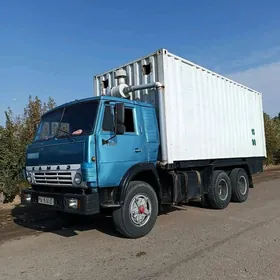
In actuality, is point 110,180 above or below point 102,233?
above

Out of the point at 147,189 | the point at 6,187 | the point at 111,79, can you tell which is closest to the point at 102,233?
the point at 147,189

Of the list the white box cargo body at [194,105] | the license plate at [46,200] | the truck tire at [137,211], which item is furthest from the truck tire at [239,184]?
the license plate at [46,200]

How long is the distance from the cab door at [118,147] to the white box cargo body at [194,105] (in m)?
0.76

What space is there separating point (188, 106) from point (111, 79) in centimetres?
212

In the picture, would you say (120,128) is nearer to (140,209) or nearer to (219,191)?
(140,209)

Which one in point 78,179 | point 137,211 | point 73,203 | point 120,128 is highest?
point 120,128

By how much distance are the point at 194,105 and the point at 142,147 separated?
7.14ft

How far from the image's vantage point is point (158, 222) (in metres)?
6.80

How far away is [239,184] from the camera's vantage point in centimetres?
907

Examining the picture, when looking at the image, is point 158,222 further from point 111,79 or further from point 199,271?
point 111,79

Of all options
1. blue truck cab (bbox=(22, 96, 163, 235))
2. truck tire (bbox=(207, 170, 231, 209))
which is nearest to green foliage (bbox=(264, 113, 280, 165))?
truck tire (bbox=(207, 170, 231, 209))

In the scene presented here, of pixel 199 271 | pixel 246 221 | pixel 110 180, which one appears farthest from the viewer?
pixel 246 221

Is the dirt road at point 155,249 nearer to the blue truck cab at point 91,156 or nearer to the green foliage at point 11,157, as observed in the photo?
the blue truck cab at point 91,156

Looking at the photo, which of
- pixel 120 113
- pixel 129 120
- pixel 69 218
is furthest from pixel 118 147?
pixel 69 218
